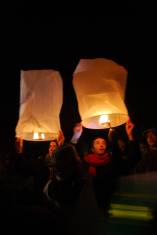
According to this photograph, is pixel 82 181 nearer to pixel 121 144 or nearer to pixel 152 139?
pixel 121 144

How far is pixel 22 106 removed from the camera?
173 inches

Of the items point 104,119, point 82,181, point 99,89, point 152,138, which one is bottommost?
point 82,181

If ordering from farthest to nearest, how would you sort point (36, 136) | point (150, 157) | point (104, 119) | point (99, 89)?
point (36, 136), point (150, 157), point (104, 119), point (99, 89)

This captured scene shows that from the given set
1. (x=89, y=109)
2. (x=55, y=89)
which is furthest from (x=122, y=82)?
(x=55, y=89)

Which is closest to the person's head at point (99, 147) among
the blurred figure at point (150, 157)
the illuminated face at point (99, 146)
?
the illuminated face at point (99, 146)

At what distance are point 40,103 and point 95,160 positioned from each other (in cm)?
94

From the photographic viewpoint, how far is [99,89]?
3938mm

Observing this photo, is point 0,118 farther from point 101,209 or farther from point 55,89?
point 101,209

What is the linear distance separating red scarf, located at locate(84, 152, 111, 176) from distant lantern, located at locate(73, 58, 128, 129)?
0.68 meters

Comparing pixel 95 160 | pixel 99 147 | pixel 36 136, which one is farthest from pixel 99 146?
pixel 36 136

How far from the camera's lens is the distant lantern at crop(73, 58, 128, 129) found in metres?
3.95

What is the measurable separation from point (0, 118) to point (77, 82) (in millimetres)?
4509

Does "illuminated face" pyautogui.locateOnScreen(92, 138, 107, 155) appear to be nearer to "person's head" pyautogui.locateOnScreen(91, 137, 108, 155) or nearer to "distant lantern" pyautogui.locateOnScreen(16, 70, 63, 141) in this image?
"person's head" pyautogui.locateOnScreen(91, 137, 108, 155)

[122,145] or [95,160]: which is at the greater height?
[122,145]
